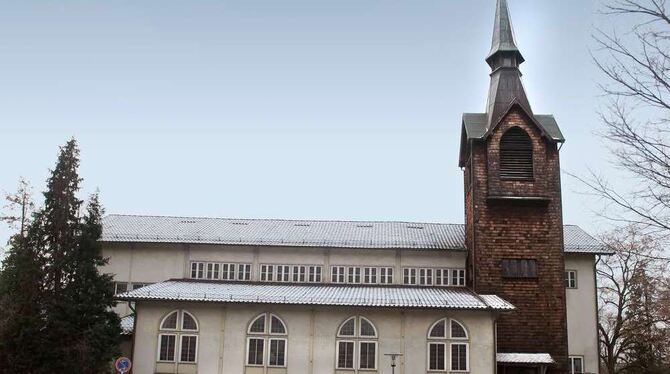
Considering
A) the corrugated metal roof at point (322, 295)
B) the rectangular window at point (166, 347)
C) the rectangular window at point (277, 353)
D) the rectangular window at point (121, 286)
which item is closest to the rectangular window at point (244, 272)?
the corrugated metal roof at point (322, 295)

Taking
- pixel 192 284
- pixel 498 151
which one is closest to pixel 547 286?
pixel 498 151

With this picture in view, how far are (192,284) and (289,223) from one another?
904 centimetres

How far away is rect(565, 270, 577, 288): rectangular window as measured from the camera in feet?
129

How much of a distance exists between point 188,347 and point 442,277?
15038mm

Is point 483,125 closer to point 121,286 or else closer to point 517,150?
point 517,150

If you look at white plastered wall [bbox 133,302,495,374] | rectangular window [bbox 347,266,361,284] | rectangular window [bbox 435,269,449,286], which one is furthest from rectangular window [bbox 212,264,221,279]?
rectangular window [bbox 435,269,449,286]

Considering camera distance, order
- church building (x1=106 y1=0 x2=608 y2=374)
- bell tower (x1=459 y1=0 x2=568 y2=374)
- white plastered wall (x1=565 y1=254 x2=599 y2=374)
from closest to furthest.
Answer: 1. church building (x1=106 y1=0 x2=608 y2=374)
2. bell tower (x1=459 y1=0 x2=568 y2=374)
3. white plastered wall (x1=565 y1=254 x2=599 y2=374)

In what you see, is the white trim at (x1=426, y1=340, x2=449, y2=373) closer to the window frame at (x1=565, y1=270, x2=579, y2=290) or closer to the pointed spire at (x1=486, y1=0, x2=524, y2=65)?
the window frame at (x1=565, y1=270, x2=579, y2=290)

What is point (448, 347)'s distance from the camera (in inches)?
1266

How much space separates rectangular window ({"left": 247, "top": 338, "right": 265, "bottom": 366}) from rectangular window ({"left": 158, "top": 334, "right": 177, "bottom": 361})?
3.75m

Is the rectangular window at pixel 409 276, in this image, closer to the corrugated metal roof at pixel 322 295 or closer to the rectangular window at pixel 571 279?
the corrugated metal roof at pixel 322 295

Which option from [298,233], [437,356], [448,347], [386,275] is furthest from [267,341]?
[298,233]

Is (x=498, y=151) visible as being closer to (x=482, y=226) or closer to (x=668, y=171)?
(x=482, y=226)

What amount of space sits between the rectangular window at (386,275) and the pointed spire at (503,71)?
10077 mm
